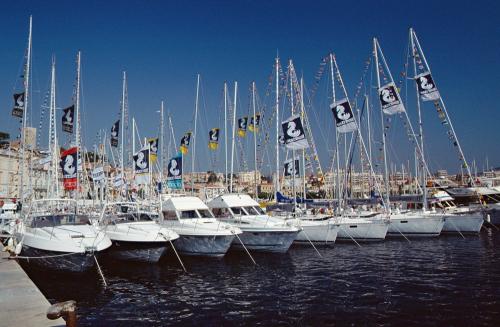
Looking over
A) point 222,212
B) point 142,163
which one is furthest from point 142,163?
point 222,212

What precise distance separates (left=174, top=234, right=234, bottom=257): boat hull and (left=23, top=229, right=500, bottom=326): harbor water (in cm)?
74

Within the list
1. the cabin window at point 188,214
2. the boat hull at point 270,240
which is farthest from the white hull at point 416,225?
the cabin window at point 188,214

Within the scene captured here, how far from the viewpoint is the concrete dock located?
870 cm

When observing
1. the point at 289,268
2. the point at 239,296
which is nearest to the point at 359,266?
the point at 289,268

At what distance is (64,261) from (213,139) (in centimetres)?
Answer: 2140

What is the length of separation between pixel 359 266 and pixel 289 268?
3.91m

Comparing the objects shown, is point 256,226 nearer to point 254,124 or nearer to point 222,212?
point 222,212

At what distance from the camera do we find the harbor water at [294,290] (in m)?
13.0

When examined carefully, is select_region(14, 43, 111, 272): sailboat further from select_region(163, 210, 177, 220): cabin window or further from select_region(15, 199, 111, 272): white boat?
select_region(163, 210, 177, 220): cabin window

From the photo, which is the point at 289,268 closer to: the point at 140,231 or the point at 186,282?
the point at 186,282

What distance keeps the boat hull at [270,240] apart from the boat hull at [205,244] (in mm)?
2545

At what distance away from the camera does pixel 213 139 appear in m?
37.2

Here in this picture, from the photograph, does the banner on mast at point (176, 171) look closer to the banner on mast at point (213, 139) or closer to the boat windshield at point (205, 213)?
the boat windshield at point (205, 213)

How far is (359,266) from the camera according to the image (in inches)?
854
